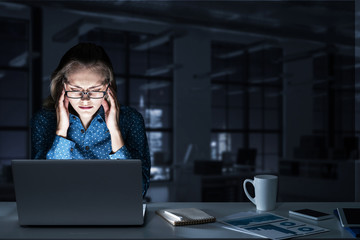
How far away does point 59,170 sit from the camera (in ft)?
3.64

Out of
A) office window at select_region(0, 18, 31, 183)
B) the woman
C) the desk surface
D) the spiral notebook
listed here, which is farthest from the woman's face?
office window at select_region(0, 18, 31, 183)

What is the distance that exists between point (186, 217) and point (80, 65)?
1022 mm

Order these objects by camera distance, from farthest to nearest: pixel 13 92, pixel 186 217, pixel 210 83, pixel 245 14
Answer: pixel 210 83, pixel 13 92, pixel 245 14, pixel 186 217

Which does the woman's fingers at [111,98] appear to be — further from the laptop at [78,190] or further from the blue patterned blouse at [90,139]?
the laptop at [78,190]

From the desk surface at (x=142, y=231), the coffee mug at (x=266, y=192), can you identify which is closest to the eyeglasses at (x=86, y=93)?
the desk surface at (x=142, y=231)

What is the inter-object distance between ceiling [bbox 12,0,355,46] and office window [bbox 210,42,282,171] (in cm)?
270

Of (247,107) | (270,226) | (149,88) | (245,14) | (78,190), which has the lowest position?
(270,226)

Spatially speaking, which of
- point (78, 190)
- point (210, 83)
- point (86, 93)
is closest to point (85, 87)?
point (86, 93)

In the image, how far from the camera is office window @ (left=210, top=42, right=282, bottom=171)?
11.1 metres

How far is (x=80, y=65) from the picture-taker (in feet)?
6.11

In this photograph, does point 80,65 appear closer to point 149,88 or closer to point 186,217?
point 186,217

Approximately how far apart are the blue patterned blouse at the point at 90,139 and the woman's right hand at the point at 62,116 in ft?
0.10

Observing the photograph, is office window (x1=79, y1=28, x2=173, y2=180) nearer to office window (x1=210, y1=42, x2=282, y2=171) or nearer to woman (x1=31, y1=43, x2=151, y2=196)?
office window (x1=210, y1=42, x2=282, y2=171)

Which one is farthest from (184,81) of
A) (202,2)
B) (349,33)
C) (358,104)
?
(358,104)
